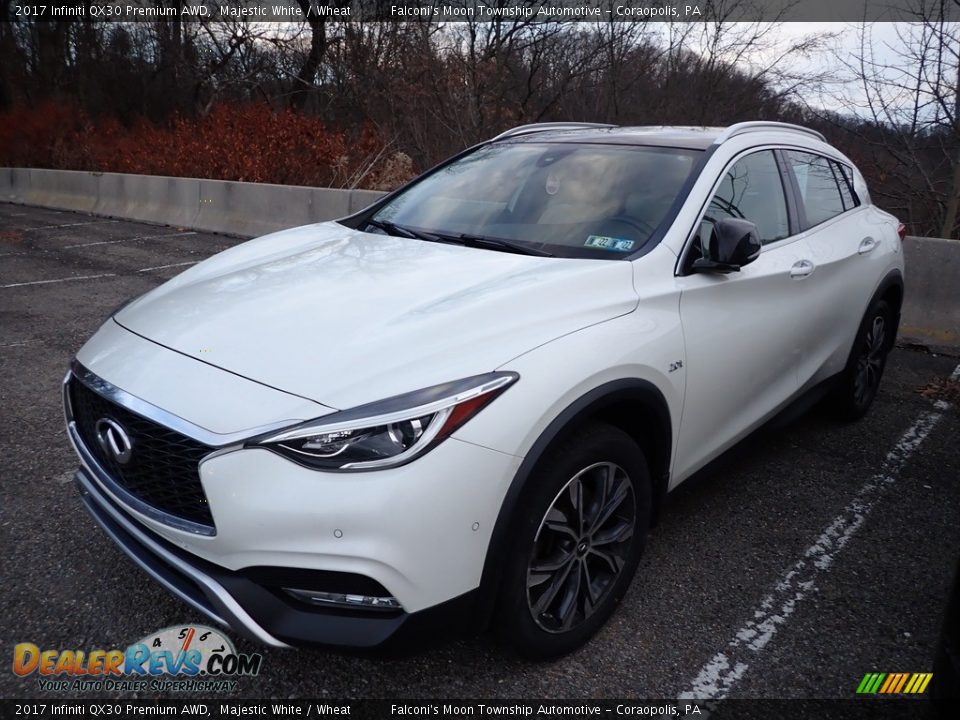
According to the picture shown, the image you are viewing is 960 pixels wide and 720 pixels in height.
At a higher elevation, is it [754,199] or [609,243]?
[754,199]

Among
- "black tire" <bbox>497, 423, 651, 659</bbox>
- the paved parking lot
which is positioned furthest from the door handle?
"black tire" <bbox>497, 423, 651, 659</bbox>

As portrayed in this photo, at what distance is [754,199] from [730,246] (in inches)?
31.6

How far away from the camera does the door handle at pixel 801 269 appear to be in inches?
142

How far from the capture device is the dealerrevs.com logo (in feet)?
8.14

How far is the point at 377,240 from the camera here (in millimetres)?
3422

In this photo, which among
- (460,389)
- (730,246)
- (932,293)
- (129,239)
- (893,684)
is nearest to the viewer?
(460,389)

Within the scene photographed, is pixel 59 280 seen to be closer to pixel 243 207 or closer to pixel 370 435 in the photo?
pixel 243 207

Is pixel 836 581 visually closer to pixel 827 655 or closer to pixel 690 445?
pixel 827 655

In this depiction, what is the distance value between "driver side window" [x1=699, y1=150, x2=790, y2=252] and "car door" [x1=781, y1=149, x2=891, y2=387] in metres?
0.21

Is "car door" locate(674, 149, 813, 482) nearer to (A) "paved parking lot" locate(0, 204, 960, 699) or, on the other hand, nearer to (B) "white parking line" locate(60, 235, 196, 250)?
(A) "paved parking lot" locate(0, 204, 960, 699)

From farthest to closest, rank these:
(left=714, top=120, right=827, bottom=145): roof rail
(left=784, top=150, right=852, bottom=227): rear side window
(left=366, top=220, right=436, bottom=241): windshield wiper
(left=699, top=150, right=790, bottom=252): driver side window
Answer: (left=784, top=150, right=852, bottom=227): rear side window, (left=714, top=120, right=827, bottom=145): roof rail, (left=366, top=220, right=436, bottom=241): windshield wiper, (left=699, top=150, right=790, bottom=252): driver side window

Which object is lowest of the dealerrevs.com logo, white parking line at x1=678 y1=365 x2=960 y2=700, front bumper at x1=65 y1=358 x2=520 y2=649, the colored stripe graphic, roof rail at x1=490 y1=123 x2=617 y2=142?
the colored stripe graphic

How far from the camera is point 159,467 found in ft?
7.27

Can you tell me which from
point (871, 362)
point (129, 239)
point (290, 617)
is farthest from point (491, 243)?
point (129, 239)
